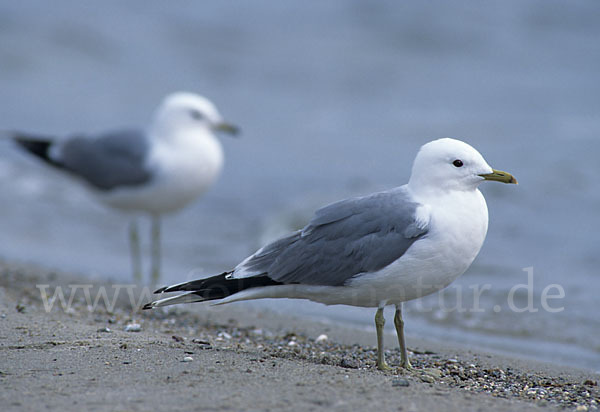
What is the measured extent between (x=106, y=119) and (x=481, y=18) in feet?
30.4

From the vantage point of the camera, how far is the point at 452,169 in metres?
4.47

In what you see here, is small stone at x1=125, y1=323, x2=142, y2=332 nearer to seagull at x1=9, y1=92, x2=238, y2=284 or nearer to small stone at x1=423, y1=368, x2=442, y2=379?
small stone at x1=423, y1=368, x2=442, y2=379

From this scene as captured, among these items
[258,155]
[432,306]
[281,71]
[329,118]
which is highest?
[281,71]

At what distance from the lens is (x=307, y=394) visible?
139 inches

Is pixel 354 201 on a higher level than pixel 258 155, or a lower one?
lower

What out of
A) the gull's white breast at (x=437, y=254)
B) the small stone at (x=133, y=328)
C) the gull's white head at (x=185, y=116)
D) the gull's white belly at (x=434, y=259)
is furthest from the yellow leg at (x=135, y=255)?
the gull's white breast at (x=437, y=254)

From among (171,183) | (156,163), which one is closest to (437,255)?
(171,183)

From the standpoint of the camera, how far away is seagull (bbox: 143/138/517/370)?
4.28 m

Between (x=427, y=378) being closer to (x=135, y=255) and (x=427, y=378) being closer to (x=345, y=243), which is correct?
(x=345, y=243)

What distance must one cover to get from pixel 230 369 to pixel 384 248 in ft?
3.34

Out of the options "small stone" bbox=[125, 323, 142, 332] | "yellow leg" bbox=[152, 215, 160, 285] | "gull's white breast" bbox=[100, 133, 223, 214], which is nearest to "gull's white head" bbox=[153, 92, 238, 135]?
"gull's white breast" bbox=[100, 133, 223, 214]

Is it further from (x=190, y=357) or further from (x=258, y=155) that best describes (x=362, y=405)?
(x=258, y=155)

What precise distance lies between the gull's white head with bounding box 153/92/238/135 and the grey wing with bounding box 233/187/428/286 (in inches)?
166

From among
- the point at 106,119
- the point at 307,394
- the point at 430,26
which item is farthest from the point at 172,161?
the point at 430,26
